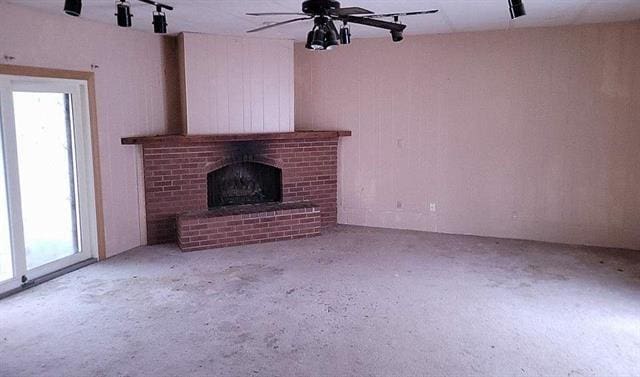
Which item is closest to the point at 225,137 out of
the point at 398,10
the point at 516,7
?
the point at 398,10

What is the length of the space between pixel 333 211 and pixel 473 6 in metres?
3.24

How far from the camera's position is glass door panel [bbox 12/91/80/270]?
14.4 ft

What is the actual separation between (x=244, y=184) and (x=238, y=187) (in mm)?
86

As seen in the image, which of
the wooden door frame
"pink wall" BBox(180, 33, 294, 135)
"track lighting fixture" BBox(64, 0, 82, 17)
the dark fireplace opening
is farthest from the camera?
the dark fireplace opening

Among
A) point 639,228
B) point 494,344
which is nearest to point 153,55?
point 494,344

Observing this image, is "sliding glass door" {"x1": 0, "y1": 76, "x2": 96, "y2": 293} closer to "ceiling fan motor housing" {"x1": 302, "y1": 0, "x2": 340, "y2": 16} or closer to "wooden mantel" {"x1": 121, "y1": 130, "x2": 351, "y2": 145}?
"wooden mantel" {"x1": 121, "y1": 130, "x2": 351, "y2": 145}

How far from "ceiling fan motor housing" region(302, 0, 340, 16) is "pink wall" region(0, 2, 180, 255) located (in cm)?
260

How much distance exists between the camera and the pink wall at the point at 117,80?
4344mm

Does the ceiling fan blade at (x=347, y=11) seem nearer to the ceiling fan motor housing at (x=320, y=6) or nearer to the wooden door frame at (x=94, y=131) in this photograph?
the ceiling fan motor housing at (x=320, y=6)

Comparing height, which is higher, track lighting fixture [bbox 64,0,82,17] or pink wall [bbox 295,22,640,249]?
track lighting fixture [bbox 64,0,82,17]

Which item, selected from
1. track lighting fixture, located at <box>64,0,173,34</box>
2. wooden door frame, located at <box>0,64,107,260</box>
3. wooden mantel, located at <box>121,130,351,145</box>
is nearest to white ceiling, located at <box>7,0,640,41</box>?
track lighting fixture, located at <box>64,0,173,34</box>

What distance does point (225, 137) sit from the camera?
5.80 m

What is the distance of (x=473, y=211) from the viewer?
6059 mm

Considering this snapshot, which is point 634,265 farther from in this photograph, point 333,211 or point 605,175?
point 333,211
